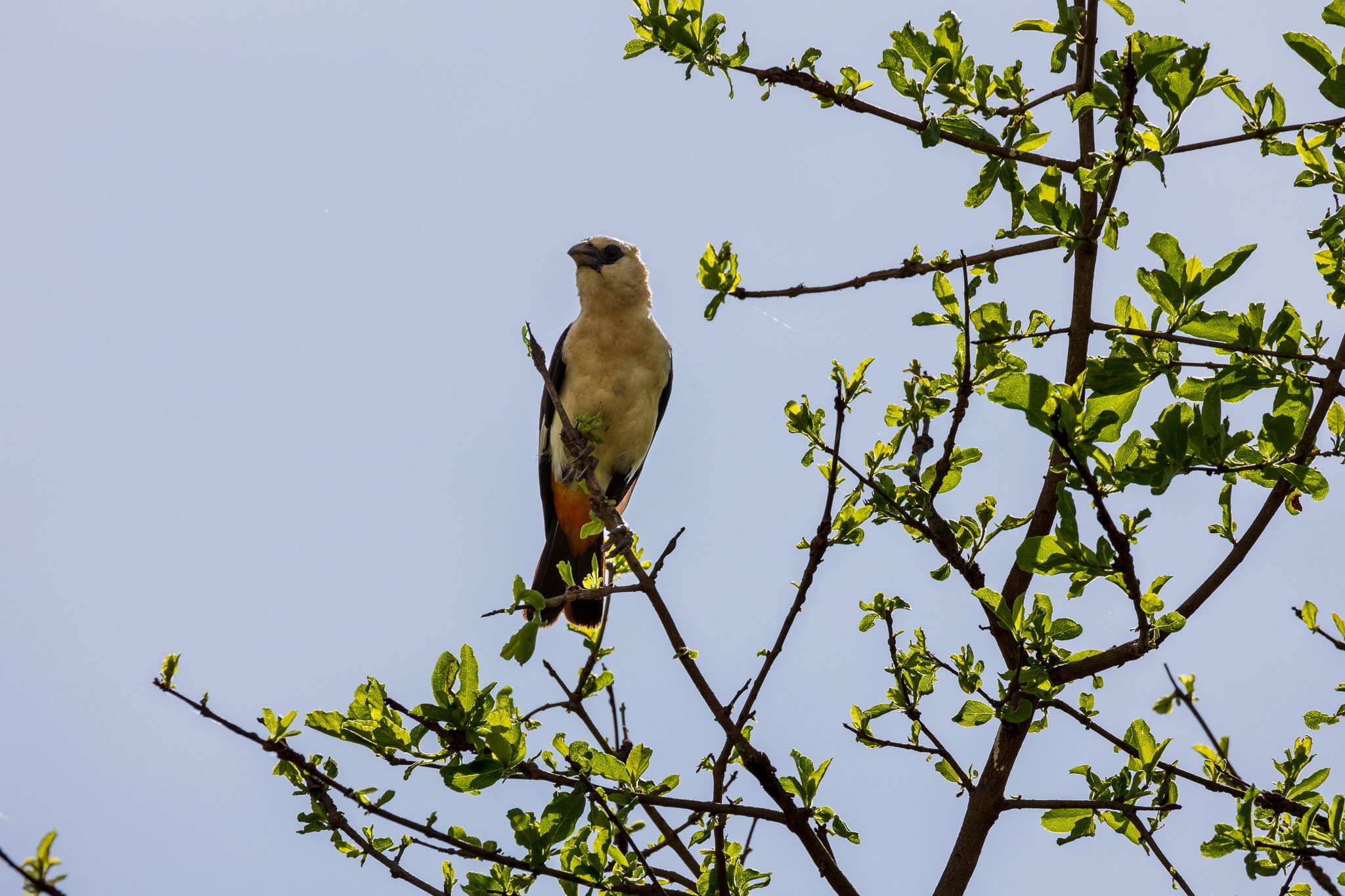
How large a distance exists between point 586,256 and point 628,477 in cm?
128

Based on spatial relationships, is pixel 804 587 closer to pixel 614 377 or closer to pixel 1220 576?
pixel 1220 576

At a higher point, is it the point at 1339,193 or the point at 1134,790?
the point at 1339,193

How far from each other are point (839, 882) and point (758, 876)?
0.80 ft

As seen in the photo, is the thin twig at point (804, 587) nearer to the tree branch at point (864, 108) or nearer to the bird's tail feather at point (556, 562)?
the tree branch at point (864, 108)

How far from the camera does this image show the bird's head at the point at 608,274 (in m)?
6.52

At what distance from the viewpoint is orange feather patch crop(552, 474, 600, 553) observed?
6.40 meters

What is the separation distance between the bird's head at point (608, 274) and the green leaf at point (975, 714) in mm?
3977

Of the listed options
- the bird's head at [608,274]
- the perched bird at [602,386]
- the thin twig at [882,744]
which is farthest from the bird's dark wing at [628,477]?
the thin twig at [882,744]

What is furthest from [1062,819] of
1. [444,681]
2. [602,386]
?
[602,386]

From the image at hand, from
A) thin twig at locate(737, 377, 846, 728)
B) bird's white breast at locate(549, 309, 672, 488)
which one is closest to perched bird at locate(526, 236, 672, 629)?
bird's white breast at locate(549, 309, 672, 488)

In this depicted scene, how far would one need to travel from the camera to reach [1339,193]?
8.98ft

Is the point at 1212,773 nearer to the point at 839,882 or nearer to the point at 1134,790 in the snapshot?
the point at 1134,790

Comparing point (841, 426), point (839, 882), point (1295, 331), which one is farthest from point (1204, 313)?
point (839, 882)

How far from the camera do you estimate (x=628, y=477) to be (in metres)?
6.87
